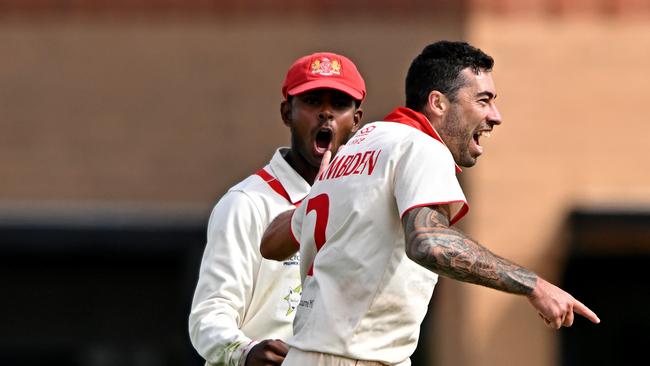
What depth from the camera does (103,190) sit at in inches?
Result: 569

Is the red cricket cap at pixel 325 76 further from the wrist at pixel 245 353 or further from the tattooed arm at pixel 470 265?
the tattooed arm at pixel 470 265

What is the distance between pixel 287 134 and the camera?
14359 mm

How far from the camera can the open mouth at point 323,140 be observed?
702 centimetres

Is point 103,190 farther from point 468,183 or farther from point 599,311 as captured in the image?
point 599,311

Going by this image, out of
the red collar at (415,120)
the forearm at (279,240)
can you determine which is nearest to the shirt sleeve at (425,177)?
the red collar at (415,120)

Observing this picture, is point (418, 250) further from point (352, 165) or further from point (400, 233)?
point (352, 165)

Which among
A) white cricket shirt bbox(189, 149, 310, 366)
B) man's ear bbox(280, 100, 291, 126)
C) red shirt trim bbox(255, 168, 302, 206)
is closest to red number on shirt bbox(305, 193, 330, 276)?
white cricket shirt bbox(189, 149, 310, 366)

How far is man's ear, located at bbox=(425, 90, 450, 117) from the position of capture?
6.03 m

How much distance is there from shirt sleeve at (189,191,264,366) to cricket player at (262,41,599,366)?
0.71 m

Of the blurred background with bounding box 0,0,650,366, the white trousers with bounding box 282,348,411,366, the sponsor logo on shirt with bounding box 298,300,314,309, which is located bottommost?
the blurred background with bounding box 0,0,650,366

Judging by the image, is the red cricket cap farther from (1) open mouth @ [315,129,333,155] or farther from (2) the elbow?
(2) the elbow

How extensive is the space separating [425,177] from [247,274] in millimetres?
1536

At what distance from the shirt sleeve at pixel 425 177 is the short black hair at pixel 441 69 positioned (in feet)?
1.42

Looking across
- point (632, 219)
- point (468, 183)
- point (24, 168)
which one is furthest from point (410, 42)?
point (24, 168)
